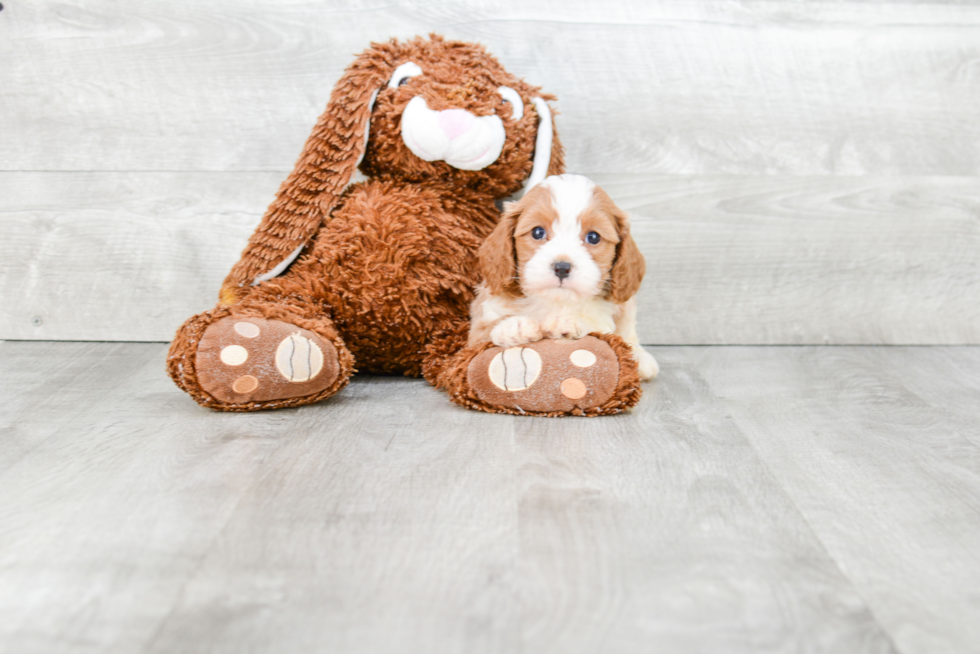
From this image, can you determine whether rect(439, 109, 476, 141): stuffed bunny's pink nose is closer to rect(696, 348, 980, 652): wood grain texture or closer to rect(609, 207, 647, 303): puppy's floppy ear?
rect(609, 207, 647, 303): puppy's floppy ear

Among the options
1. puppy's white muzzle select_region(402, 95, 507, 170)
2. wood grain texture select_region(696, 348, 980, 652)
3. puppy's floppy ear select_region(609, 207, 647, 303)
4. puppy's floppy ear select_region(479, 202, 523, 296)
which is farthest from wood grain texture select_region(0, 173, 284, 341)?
wood grain texture select_region(696, 348, 980, 652)

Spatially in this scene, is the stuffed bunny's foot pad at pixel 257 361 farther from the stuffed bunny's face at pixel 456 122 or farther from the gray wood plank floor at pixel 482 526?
the stuffed bunny's face at pixel 456 122

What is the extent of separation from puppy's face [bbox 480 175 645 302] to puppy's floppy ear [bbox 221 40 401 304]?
246mm

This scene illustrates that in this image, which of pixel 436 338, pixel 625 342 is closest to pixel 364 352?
pixel 436 338

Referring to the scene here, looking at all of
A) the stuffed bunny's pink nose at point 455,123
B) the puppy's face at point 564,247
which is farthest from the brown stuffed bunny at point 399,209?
the puppy's face at point 564,247

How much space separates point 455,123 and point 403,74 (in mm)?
124

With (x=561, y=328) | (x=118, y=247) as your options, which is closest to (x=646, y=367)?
(x=561, y=328)

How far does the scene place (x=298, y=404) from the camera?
1045mm

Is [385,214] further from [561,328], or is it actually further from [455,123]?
[561,328]

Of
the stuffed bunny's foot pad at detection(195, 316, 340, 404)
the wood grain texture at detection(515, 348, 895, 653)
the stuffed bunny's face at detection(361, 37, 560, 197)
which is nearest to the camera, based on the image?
the wood grain texture at detection(515, 348, 895, 653)

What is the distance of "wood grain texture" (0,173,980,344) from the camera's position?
4.64 ft

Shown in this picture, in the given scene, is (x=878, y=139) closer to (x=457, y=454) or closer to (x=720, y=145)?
(x=720, y=145)

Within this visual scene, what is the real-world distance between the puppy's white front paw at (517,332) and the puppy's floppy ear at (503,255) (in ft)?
0.16

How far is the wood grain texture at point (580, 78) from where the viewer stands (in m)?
1.37
